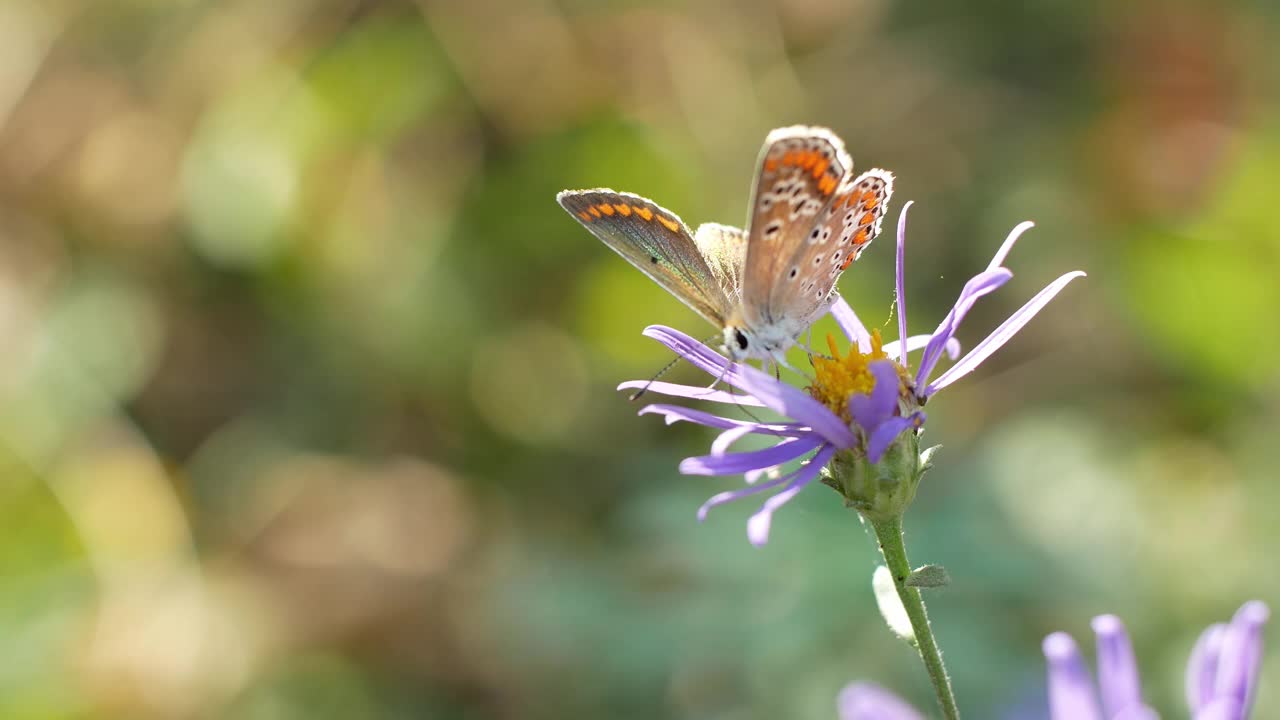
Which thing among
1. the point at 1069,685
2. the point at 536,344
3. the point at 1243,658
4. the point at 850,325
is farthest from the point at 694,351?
the point at 536,344

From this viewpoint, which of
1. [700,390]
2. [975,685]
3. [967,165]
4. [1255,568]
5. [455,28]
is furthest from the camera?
[967,165]

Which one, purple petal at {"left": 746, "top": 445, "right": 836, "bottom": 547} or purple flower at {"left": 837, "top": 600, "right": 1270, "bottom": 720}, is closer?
purple flower at {"left": 837, "top": 600, "right": 1270, "bottom": 720}

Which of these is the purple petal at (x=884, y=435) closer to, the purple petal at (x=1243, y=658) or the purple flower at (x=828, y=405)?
the purple flower at (x=828, y=405)

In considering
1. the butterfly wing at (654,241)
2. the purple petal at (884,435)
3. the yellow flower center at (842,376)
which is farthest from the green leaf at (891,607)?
the butterfly wing at (654,241)

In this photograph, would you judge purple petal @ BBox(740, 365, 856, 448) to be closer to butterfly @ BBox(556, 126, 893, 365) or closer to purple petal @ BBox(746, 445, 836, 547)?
purple petal @ BBox(746, 445, 836, 547)

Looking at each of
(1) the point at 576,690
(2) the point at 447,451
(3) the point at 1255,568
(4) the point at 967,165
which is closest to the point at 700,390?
(1) the point at 576,690

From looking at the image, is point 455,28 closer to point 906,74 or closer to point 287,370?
point 287,370

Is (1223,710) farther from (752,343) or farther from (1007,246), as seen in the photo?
(752,343)

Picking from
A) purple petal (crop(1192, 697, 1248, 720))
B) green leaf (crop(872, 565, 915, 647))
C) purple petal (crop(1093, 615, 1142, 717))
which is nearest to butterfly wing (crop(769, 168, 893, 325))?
green leaf (crop(872, 565, 915, 647))
